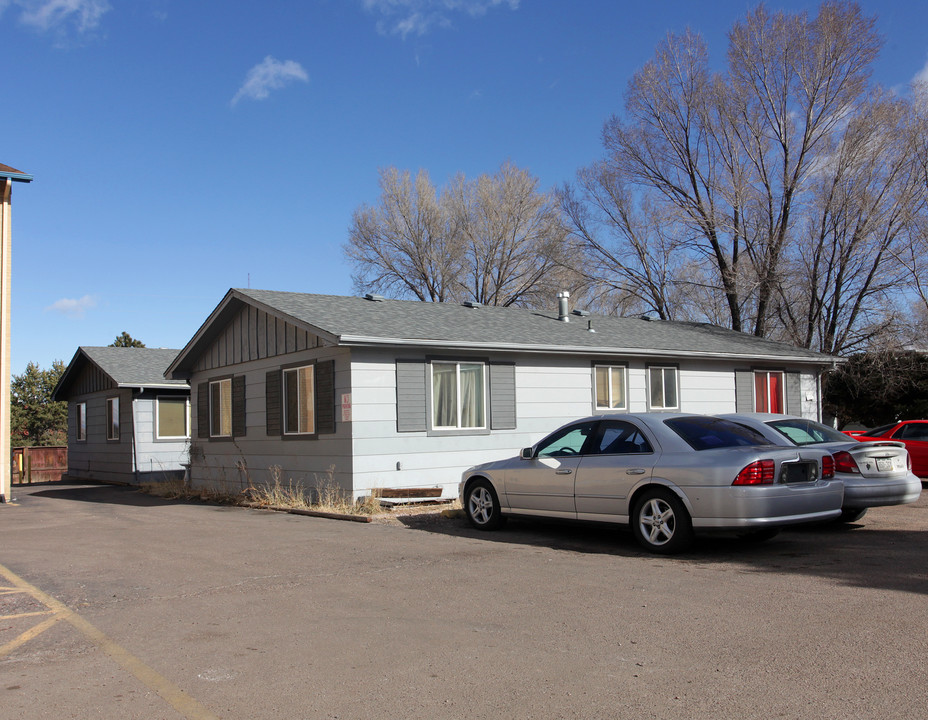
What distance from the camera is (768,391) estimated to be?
21.8 meters

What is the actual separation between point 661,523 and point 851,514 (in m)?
3.45

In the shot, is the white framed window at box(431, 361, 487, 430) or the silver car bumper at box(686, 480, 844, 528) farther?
the white framed window at box(431, 361, 487, 430)

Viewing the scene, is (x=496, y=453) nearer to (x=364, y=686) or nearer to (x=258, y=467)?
(x=258, y=467)

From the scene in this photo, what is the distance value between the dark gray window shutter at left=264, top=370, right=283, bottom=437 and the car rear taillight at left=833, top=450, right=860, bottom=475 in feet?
34.4

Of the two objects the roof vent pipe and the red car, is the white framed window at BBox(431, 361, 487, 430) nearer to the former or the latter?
the roof vent pipe

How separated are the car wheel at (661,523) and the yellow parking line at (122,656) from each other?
541 cm

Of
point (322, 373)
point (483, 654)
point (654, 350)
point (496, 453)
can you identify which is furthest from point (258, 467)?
point (483, 654)

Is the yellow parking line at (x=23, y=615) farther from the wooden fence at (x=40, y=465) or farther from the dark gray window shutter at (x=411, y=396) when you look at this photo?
the wooden fence at (x=40, y=465)

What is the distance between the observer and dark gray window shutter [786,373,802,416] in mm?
22094

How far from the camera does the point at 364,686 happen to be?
15.8 feet

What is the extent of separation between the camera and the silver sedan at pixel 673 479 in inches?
333

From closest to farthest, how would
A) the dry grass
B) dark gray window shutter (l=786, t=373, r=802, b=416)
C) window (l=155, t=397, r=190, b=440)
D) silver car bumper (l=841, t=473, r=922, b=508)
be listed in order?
silver car bumper (l=841, t=473, r=922, b=508) < the dry grass < dark gray window shutter (l=786, t=373, r=802, b=416) < window (l=155, t=397, r=190, b=440)

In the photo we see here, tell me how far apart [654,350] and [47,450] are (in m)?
23.9

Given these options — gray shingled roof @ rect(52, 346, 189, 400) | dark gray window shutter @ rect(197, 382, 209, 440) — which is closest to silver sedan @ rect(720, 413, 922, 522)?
dark gray window shutter @ rect(197, 382, 209, 440)
